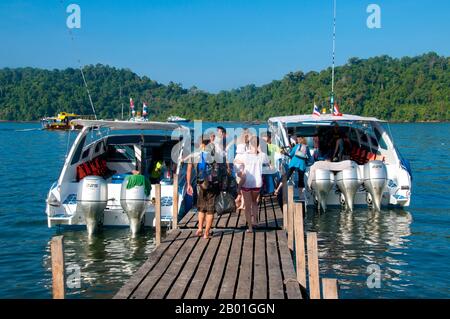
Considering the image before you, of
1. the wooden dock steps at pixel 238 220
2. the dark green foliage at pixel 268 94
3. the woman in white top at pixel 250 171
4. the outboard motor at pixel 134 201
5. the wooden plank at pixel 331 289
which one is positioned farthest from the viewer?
the dark green foliage at pixel 268 94

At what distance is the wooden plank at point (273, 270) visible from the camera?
702cm

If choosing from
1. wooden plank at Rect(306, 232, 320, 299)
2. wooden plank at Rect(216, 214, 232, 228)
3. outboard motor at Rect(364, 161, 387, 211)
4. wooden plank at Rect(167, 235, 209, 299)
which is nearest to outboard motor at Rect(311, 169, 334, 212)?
outboard motor at Rect(364, 161, 387, 211)

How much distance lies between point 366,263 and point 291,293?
4611mm

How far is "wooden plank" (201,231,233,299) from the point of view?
702 cm

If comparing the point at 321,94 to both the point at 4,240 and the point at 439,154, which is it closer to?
the point at 439,154

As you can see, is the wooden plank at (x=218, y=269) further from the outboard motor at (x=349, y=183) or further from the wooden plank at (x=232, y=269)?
the outboard motor at (x=349, y=183)

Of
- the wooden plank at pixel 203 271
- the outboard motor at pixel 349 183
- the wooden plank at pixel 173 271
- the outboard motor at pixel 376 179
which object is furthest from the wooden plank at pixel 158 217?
the outboard motor at pixel 376 179

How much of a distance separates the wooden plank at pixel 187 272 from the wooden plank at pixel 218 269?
27cm

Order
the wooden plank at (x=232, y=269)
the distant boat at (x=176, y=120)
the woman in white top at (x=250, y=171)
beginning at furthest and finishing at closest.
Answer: the distant boat at (x=176, y=120) < the woman in white top at (x=250, y=171) < the wooden plank at (x=232, y=269)

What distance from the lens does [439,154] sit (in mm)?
37812

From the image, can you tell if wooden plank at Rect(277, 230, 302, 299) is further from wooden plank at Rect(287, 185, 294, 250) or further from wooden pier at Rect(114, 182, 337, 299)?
wooden plank at Rect(287, 185, 294, 250)

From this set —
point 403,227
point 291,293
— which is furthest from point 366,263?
point 291,293

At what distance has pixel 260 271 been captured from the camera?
7.89 meters

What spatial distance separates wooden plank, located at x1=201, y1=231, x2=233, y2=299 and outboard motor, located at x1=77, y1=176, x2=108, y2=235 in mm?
3231
